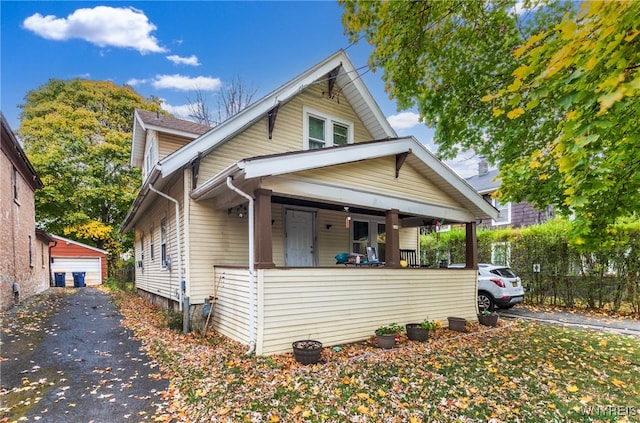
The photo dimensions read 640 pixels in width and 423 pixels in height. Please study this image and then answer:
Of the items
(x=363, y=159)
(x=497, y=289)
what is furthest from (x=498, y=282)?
(x=363, y=159)

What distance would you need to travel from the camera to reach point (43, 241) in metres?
17.8

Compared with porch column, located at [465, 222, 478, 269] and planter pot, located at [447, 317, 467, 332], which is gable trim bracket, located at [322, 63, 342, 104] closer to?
porch column, located at [465, 222, 478, 269]

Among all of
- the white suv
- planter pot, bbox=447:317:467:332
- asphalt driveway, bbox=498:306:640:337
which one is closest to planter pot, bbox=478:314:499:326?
planter pot, bbox=447:317:467:332

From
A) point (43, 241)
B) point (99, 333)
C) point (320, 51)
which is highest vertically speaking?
point (320, 51)

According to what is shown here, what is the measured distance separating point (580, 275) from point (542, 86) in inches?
419

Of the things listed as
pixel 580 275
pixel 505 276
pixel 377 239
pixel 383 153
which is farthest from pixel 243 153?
pixel 580 275

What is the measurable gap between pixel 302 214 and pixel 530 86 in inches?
267

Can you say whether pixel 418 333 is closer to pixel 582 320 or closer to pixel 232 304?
pixel 232 304

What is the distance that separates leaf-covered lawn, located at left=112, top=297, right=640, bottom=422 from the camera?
379 centimetres

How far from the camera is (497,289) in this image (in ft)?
34.2

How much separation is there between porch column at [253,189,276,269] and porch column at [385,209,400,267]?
2977 mm

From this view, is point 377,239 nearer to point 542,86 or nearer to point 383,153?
point 383,153

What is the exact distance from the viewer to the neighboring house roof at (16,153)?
30.8 ft

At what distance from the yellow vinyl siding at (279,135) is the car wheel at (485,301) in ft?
22.6
